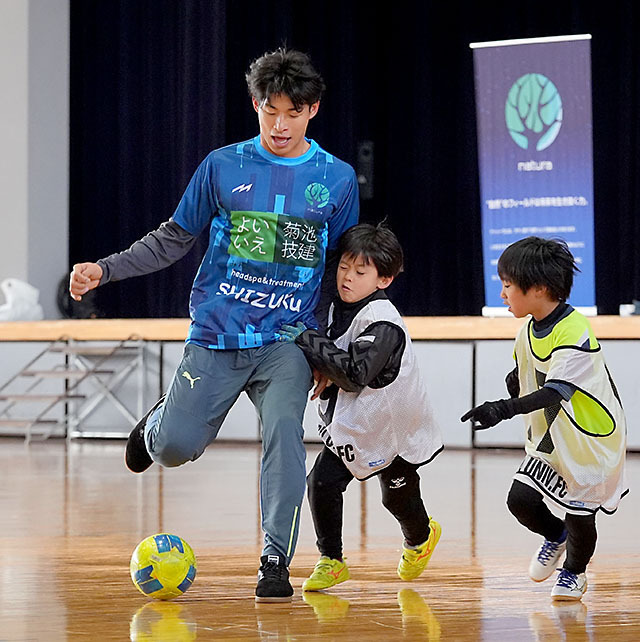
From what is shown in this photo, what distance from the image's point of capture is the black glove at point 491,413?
251 centimetres

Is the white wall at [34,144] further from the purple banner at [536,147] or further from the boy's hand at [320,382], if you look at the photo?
the boy's hand at [320,382]

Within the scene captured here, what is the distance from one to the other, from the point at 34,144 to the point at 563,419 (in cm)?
820

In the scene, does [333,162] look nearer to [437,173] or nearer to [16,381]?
[16,381]

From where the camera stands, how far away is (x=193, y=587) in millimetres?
2850

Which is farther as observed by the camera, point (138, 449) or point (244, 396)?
point (244, 396)

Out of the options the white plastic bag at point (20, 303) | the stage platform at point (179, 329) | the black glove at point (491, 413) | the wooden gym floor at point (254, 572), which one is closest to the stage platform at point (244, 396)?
the stage platform at point (179, 329)

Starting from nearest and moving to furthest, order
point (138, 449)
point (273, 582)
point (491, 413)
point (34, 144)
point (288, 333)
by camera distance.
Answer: point (491, 413) → point (273, 582) → point (288, 333) → point (138, 449) → point (34, 144)

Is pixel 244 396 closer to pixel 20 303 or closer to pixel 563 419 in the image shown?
pixel 20 303

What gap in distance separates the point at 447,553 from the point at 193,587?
2.98 ft

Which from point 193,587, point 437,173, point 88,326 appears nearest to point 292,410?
point 193,587

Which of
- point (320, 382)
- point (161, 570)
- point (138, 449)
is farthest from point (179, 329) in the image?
point (161, 570)

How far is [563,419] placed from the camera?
2713 millimetres

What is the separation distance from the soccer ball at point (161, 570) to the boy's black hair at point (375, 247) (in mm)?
793

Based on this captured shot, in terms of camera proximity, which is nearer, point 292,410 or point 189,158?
point 292,410
